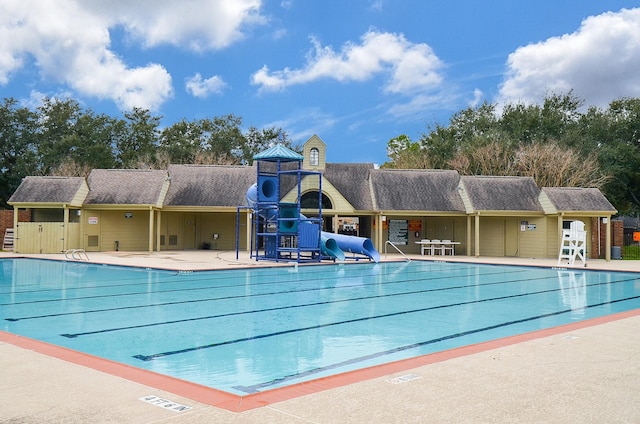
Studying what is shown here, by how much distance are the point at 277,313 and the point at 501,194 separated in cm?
2203

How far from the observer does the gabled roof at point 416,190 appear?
100ft

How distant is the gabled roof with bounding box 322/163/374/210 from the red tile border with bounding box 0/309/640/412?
2288 cm

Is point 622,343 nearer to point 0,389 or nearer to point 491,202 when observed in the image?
point 0,389

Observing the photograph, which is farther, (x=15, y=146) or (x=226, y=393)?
(x=15, y=146)

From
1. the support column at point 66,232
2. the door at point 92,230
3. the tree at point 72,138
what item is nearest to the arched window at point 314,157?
the door at point 92,230

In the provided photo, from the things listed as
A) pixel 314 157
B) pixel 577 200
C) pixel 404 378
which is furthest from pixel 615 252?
pixel 404 378

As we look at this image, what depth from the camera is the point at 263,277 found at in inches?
733

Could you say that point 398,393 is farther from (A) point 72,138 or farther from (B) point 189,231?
(A) point 72,138

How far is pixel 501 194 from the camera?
30.6m

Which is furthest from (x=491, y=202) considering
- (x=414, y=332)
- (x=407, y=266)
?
(x=414, y=332)

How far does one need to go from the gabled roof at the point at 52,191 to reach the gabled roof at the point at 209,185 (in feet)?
14.2

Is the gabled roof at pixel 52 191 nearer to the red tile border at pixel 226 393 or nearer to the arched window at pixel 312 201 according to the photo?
the arched window at pixel 312 201

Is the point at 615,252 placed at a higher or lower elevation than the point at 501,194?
lower

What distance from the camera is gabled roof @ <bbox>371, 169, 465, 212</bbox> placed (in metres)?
30.6
